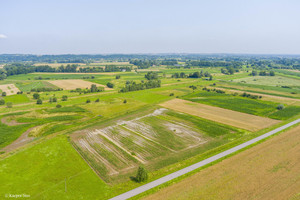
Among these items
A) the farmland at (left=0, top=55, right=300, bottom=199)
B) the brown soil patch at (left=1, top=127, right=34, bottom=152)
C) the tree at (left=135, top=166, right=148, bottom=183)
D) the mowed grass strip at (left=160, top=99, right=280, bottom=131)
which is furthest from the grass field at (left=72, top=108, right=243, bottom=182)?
the brown soil patch at (left=1, top=127, right=34, bottom=152)

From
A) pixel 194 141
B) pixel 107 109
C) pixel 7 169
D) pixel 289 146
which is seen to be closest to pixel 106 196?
pixel 7 169

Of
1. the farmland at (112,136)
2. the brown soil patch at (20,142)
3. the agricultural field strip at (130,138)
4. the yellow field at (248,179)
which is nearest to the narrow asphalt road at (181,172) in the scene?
the farmland at (112,136)

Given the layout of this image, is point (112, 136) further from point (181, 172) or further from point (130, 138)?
point (181, 172)

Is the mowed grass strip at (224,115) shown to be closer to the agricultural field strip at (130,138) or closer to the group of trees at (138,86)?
the agricultural field strip at (130,138)

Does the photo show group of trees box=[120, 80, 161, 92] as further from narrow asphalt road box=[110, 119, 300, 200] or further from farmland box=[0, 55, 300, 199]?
narrow asphalt road box=[110, 119, 300, 200]

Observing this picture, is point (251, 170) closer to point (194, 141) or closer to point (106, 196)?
point (194, 141)

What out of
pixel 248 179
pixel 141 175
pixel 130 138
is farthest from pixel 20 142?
pixel 248 179
